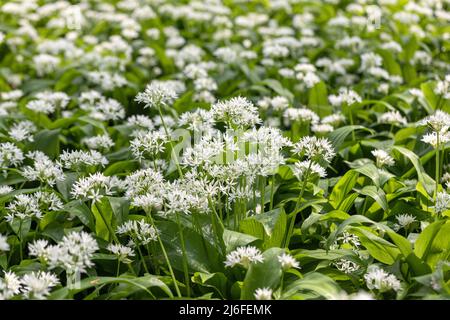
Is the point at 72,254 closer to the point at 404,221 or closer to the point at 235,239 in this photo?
the point at 235,239

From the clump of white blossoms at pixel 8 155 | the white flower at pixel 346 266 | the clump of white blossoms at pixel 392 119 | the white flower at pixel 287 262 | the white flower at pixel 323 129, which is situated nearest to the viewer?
the white flower at pixel 287 262

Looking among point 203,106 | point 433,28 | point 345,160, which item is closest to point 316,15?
point 433,28

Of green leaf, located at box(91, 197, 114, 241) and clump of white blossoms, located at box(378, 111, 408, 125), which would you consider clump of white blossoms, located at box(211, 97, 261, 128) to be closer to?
green leaf, located at box(91, 197, 114, 241)

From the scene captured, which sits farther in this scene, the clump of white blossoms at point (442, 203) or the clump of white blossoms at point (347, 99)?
the clump of white blossoms at point (347, 99)

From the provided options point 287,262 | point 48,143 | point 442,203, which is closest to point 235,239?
point 287,262

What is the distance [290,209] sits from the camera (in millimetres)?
3834

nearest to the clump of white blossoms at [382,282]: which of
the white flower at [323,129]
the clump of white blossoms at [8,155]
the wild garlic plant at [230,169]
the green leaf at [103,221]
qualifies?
the wild garlic plant at [230,169]

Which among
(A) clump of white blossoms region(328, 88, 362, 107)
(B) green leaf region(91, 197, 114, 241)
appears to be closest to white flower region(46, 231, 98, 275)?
(B) green leaf region(91, 197, 114, 241)

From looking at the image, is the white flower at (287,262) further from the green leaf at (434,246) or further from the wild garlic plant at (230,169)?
the green leaf at (434,246)

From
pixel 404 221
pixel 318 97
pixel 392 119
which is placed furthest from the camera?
pixel 318 97

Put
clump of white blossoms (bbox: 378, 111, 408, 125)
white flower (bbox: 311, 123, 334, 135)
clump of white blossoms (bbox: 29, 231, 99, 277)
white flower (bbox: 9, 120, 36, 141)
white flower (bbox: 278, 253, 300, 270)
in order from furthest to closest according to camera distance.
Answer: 1. clump of white blossoms (bbox: 378, 111, 408, 125)
2. white flower (bbox: 311, 123, 334, 135)
3. white flower (bbox: 9, 120, 36, 141)
4. white flower (bbox: 278, 253, 300, 270)
5. clump of white blossoms (bbox: 29, 231, 99, 277)

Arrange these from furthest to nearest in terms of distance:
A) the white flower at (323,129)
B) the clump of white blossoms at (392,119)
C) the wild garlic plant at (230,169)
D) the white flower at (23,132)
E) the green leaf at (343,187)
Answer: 1. the clump of white blossoms at (392,119)
2. the white flower at (323,129)
3. the white flower at (23,132)
4. the green leaf at (343,187)
5. the wild garlic plant at (230,169)

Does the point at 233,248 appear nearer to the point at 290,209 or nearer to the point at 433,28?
the point at 290,209

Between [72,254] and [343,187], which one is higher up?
[72,254]
